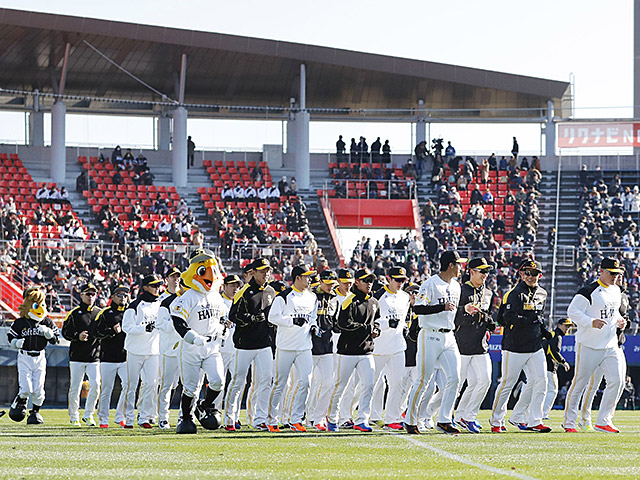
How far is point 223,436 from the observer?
1182 centimetres

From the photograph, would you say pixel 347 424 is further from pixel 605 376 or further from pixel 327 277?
pixel 605 376

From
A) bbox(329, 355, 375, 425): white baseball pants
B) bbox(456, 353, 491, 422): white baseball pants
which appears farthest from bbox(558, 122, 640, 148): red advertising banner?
bbox(329, 355, 375, 425): white baseball pants

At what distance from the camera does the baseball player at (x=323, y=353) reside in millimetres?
13500

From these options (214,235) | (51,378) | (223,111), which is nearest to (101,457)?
(51,378)

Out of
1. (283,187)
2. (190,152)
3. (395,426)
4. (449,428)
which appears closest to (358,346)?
(395,426)

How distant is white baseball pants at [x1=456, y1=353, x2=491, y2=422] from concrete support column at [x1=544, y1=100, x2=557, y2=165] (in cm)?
2978

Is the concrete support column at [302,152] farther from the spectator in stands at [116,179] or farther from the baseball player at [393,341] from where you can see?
the baseball player at [393,341]

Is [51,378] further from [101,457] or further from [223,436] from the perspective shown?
[101,457]

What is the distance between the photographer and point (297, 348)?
1304cm

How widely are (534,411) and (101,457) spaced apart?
17.4ft

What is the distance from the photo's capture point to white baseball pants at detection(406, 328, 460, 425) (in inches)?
482

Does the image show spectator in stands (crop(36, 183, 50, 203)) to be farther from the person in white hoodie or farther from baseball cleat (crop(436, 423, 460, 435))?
baseball cleat (crop(436, 423, 460, 435))

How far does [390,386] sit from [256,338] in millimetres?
1794

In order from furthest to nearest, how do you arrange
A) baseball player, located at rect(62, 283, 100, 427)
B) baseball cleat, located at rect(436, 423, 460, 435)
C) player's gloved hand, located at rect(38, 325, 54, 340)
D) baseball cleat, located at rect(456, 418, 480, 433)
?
player's gloved hand, located at rect(38, 325, 54, 340) → baseball player, located at rect(62, 283, 100, 427) → baseball cleat, located at rect(456, 418, 480, 433) → baseball cleat, located at rect(436, 423, 460, 435)
